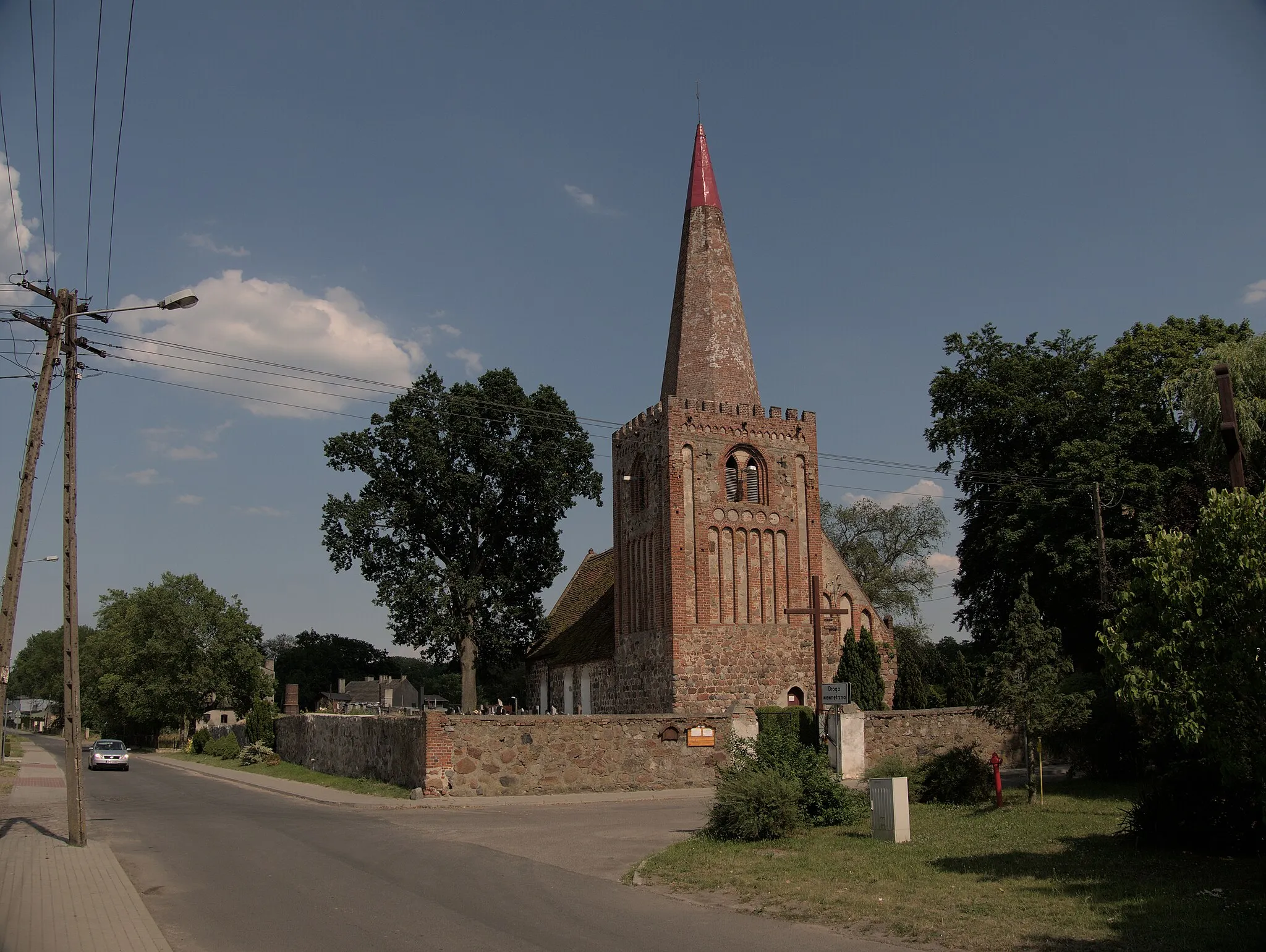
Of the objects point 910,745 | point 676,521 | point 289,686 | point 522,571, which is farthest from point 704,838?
point 289,686

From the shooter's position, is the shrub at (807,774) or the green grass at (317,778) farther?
the green grass at (317,778)

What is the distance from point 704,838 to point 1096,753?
11.5 m

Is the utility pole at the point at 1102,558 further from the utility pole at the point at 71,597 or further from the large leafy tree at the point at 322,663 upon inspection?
the large leafy tree at the point at 322,663

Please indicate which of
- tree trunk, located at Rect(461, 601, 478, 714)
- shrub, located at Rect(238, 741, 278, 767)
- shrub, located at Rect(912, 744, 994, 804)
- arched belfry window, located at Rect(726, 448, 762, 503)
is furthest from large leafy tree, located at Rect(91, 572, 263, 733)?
shrub, located at Rect(912, 744, 994, 804)

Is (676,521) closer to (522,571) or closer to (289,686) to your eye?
(522,571)

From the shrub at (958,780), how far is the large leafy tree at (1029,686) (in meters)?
0.84

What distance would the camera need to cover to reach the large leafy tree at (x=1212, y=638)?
9805 millimetres

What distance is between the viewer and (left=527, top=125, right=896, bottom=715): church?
34.4 meters

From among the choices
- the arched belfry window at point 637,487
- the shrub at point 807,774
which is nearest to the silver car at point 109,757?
the arched belfry window at point 637,487

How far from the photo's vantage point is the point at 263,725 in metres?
45.2

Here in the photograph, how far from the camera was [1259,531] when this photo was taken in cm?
981

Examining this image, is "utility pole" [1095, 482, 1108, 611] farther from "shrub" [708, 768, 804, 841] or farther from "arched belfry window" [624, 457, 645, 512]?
"shrub" [708, 768, 804, 841]

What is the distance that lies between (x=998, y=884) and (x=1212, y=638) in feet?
12.1

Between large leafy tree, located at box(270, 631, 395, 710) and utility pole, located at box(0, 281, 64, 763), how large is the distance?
242 feet
